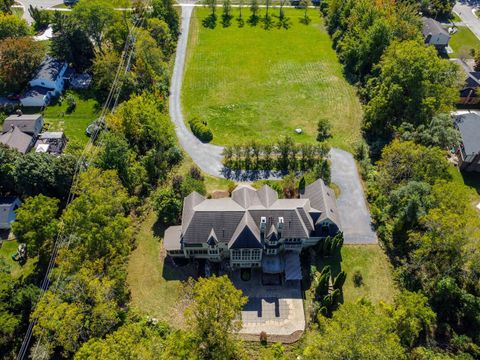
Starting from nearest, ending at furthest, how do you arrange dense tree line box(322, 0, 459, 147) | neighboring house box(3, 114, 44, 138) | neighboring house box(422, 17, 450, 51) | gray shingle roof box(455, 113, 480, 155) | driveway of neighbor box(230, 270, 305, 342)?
driveway of neighbor box(230, 270, 305, 342)
gray shingle roof box(455, 113, 480, 155)
dense tree line box(322, 0, 459, 147)
neighboring house box(3, 114, 44, 138)
neighboring house box(422, 17, 450, 51)

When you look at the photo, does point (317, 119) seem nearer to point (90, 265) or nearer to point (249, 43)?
point (249, 43)

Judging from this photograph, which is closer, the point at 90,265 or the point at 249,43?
the point at 90,265

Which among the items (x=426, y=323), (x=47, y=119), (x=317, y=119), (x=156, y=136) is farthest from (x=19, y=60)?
(x=426, y=323)

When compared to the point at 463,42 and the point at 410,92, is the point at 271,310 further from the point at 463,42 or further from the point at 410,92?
the point at 463,42

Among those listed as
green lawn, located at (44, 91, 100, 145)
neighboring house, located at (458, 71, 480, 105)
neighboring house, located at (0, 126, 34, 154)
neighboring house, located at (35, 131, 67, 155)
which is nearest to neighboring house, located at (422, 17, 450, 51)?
neighboring house, located at (458, 71, 480, 105)

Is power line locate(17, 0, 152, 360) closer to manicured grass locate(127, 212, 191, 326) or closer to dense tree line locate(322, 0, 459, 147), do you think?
manicured grass locate(127, 212, 191, 326)

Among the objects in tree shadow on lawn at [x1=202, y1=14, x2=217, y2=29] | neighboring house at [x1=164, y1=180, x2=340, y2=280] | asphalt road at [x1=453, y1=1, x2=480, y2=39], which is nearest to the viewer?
neighboring house at [x1=164, y1=180, x2=340, y2=280]

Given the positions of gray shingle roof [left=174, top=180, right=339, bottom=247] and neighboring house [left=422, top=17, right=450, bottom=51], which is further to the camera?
neighboring house [left=422, top=17, right=450, bottom=51]
